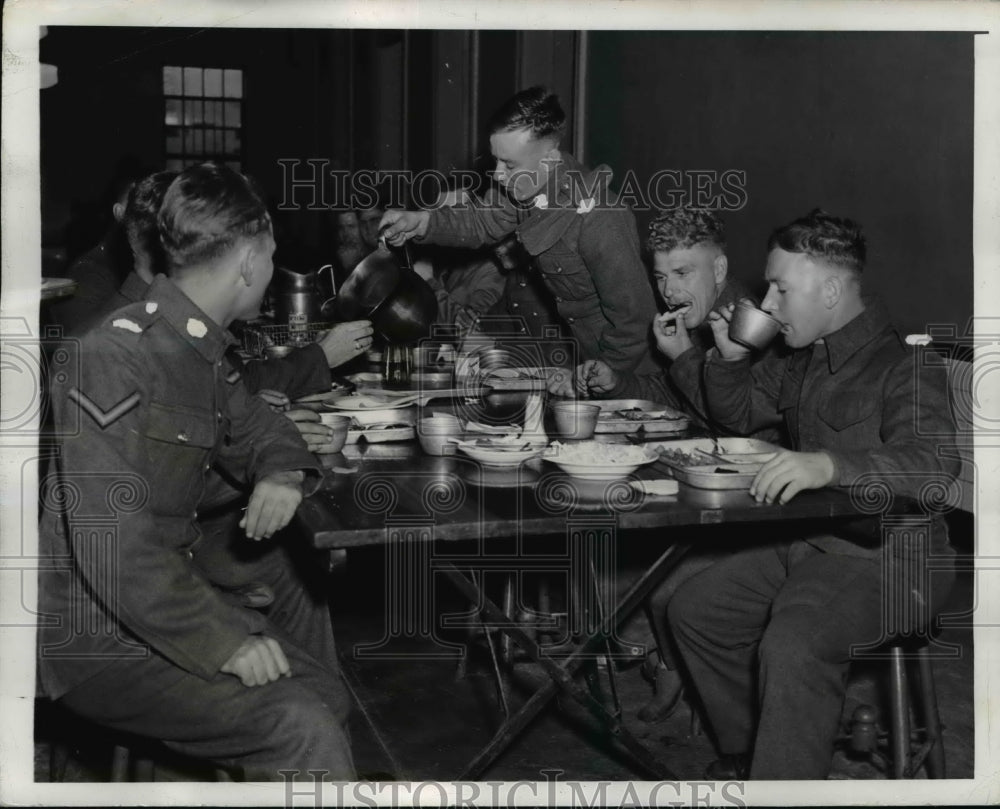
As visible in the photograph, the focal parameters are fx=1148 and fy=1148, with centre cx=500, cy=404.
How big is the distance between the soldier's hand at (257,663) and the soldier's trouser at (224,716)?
0.02 m

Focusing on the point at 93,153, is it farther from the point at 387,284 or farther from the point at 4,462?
the point at 4,462

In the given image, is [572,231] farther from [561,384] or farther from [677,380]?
[677,380]

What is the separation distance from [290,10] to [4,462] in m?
1.27

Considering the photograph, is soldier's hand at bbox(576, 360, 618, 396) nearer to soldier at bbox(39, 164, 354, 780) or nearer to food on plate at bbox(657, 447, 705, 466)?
food on plate at bbox(657, 447, 705, 466)

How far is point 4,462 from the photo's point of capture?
8.23ft

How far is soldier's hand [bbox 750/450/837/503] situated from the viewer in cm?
233

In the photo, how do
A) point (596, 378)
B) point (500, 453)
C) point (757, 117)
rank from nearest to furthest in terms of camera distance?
point (500, 453) < point (596, 378) < point (757, 117)

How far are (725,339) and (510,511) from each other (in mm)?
1333

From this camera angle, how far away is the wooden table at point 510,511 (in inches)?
85.6

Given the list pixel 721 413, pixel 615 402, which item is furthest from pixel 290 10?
pixel 721 413

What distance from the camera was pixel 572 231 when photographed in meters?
4.48

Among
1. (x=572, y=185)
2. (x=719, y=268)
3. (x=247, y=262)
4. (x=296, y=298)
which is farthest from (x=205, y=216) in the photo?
(x=296, y=298)

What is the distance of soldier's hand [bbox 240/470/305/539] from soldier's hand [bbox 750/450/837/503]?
0.94 meters

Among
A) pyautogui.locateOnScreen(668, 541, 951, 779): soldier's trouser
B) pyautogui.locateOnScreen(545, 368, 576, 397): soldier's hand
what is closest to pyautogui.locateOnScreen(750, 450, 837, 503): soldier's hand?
pyautogui.locateOnScreen(668, 541, 951, 779): soldier's trouser
